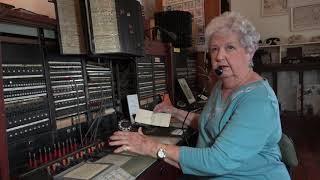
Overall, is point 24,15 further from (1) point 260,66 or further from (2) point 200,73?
(1) point 260,66

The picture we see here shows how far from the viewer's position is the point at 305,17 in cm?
398

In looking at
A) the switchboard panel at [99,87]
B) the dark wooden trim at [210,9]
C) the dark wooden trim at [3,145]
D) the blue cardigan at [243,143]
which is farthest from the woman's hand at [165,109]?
the dark wooden trim at [210,9]

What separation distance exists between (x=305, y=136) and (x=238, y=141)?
3089 millimetres

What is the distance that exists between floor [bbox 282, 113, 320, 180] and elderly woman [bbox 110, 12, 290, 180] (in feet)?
7.20

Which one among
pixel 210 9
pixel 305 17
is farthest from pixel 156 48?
pixel 305 17

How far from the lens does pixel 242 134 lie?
1.14m

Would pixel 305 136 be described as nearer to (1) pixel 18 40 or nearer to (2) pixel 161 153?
(2) pixel 161 153

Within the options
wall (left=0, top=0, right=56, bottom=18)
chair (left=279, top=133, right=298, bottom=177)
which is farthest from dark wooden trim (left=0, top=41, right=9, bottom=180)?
chair (left=279, top=133, right=298, bottom=177)

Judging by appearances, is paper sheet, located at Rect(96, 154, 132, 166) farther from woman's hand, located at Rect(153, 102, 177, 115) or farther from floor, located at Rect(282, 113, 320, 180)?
floor, located at Rect(282, 113, 320, 180)

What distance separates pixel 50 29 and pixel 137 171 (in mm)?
692

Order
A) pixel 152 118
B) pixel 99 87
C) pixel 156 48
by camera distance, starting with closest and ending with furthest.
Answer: pixel 99 87
pixel 152 118
pixel 156 48

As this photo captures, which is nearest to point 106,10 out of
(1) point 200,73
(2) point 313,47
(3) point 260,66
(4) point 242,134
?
(4) point 242,134

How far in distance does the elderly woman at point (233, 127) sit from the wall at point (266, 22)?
10.2 feet

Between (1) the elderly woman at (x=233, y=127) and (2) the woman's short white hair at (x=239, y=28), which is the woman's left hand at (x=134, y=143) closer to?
(1) the elderly woman at (x=233, y=127)
